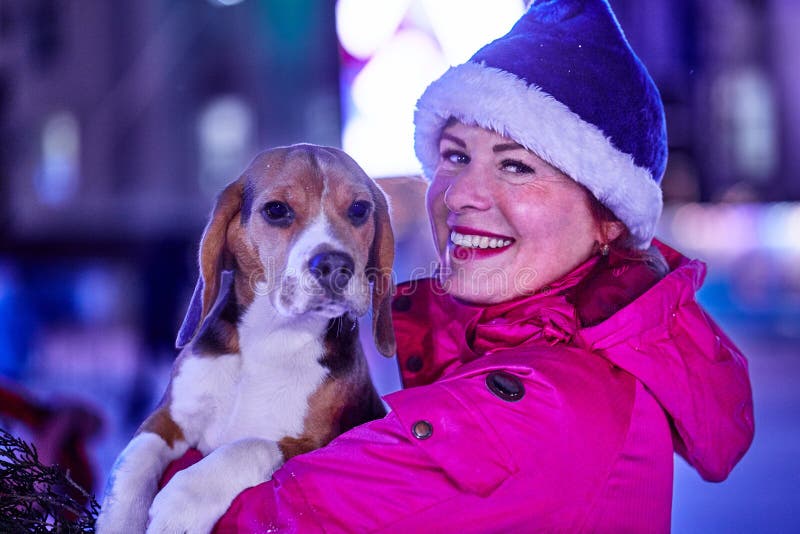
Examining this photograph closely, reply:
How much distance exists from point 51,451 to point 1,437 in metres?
0.65

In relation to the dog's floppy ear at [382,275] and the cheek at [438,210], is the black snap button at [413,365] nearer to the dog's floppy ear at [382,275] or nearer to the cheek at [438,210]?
the dog's floppy ear at [382,275]

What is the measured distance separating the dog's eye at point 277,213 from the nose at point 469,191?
346 millimetres

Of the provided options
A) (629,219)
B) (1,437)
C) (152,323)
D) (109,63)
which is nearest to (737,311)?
(152,323)

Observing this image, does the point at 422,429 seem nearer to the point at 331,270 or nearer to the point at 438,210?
the point at 331,270

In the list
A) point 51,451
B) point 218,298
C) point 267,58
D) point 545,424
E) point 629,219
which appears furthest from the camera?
point 267,58

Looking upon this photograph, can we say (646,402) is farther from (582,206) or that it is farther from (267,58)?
(267,58)

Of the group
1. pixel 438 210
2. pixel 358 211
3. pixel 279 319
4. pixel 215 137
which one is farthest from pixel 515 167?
pixel 215 137

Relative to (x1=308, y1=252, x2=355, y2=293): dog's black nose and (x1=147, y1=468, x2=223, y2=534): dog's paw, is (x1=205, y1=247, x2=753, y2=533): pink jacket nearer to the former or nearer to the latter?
(x1=147, y1=468, x2=223, y2=534): dog's paw

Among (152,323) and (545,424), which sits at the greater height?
(545,424)

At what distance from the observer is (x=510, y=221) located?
1.62m

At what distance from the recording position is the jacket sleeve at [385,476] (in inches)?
49.0

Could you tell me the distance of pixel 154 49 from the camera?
45.2 ft

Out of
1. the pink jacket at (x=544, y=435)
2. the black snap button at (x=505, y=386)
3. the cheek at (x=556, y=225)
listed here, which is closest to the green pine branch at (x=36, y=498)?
the pink jacket at (x=544, y=435)

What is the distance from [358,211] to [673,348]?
2.37ft
